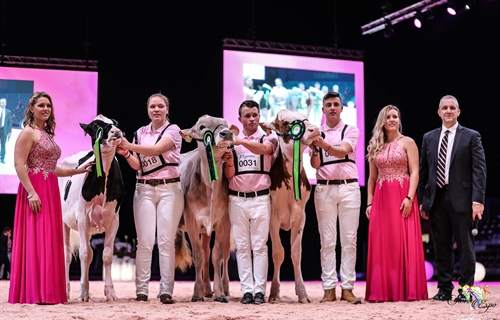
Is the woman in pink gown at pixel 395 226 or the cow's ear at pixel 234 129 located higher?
the cow's ear at pixel 234 129

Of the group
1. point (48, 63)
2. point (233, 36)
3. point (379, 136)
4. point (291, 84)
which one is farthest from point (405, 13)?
point (48, 63)

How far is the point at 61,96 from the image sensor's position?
36.4ft

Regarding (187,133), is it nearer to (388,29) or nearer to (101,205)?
(101,205)

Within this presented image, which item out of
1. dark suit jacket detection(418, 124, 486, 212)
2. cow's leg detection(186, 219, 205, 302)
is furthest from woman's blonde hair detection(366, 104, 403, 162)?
cow's leg detection(186, 219, 205, 302)

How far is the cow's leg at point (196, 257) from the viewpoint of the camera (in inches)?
232

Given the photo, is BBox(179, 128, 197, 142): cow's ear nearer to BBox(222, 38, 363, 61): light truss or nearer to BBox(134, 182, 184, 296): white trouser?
BBox(134, 182, 184, 296): white trouser

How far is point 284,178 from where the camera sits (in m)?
5.91

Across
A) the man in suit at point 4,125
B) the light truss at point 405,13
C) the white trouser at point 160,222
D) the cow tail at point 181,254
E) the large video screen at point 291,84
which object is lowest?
the cow tail at point 181,254

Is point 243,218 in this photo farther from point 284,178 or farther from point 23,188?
point 23,188

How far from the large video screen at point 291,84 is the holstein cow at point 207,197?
Result: 4986mm

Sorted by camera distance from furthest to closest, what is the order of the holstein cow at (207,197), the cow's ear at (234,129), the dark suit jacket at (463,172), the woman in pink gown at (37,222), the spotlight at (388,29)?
the spotlight at (388,29) → the cow's ear at (234,129) → the dark suit jacket at (463,172) → the holstein cow at (207,197) → the woman in pink gown at (37,222)

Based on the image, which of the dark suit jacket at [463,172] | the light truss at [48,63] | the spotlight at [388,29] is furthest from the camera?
the spotlight at [388,29]

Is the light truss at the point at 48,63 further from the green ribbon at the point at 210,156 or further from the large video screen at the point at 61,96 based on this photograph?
the green ribbon at the point at 210,156

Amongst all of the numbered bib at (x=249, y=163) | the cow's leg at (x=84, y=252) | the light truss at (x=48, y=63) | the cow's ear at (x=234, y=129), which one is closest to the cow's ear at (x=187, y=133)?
the cow's ear at (x=234, y=129)
